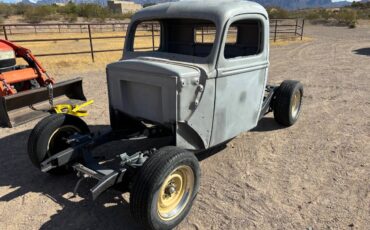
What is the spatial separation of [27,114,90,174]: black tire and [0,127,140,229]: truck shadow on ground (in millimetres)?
234

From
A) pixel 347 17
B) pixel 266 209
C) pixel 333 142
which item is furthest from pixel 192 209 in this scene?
pixel 347 17

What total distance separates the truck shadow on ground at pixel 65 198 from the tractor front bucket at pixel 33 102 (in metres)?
1.14

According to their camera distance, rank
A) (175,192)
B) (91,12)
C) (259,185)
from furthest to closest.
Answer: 1. (91,12)
2. (259,185)
3. (175,192)

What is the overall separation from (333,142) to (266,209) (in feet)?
7.63

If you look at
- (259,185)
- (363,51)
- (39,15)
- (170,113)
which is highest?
(39,15)

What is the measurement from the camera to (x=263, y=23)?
431 centimetres

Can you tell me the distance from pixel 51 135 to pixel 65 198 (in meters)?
0.77

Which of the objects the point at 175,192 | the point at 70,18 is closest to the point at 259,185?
the point at 175,192

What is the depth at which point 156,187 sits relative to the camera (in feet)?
9.47

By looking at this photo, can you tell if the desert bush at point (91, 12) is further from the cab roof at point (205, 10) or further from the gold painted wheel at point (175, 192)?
the gold painted wheel at point (175, 192)

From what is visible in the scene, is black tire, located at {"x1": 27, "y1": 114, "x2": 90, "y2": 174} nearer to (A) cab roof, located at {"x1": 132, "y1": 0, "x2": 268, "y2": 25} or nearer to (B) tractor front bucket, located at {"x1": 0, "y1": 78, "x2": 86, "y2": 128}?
(A) cab roof, located at {"x1": 132, "y1": 0, "x2": 268, "y2": 25}

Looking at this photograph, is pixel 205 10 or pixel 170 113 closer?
pixel 170 113

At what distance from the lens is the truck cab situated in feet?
11.7

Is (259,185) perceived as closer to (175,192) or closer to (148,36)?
(175,192)
